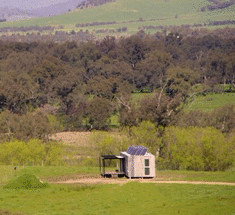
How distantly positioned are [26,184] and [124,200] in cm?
715

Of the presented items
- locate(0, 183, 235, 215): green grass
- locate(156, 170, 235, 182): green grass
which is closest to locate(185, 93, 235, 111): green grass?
locate(156, 170, 235, 182): green grass

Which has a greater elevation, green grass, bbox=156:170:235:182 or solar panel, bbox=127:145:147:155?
solar panel, bbox=127:145:147:155

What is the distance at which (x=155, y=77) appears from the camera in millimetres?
112250

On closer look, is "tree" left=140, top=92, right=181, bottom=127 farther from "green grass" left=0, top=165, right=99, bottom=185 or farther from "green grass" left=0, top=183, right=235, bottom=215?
"green grass" left=0, top=183, right=235, bottom=215

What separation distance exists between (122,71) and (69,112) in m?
26.6

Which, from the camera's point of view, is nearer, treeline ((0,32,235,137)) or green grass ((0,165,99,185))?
green grass ((0,165,99,185))

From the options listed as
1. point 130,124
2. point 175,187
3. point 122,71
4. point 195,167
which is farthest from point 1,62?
point 175,187

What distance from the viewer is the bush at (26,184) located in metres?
35.2

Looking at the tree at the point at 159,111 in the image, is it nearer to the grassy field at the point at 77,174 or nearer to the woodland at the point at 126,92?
the woodland at the point at 126,92

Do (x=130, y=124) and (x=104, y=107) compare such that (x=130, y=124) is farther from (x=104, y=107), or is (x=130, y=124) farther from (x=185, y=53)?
(x=185, y=53)

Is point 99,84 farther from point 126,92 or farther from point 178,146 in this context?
point 178,146

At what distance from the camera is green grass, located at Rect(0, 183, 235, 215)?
91.5 ft

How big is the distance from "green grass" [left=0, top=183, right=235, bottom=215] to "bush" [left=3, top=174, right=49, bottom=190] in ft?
2.37

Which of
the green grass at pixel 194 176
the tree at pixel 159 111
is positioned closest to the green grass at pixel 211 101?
the tree at pixel 159 111
